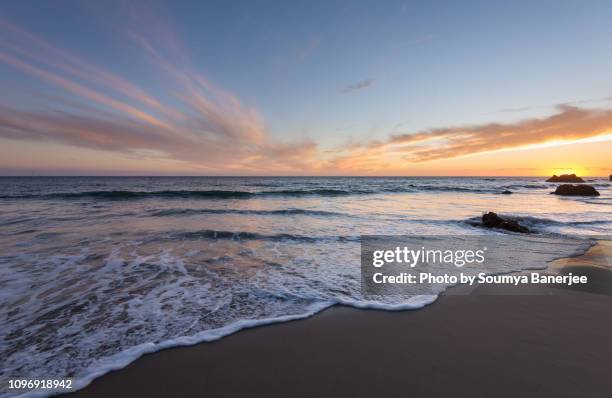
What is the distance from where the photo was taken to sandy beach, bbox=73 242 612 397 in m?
2.60

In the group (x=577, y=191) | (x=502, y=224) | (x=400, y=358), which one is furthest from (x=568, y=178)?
(x=400, y=358)

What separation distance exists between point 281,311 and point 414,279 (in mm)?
3077

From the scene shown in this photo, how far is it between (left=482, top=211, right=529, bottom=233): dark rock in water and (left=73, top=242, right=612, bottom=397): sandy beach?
7254mm

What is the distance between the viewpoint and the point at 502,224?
10.9 m

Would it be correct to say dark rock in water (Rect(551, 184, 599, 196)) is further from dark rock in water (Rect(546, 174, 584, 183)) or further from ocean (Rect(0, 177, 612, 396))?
dark rock in water (Rect(546, 174, 584, 183))

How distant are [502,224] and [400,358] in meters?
10.4

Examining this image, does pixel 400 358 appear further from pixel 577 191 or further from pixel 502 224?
pixel 577 191

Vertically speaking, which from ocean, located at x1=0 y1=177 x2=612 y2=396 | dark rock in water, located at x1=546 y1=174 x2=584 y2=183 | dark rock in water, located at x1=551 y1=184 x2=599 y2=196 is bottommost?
ocean, located at x1=0 y1=177 x2=612 y2=396

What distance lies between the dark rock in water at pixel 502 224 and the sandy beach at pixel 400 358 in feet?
23.8

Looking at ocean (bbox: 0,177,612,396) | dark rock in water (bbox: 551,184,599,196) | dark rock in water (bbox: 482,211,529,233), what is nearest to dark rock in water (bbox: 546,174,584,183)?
dark rock in water (bbox: 551,184,599,196)

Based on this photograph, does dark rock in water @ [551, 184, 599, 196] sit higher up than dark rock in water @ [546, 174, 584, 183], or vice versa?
dark rock in water @ [546, 174, 584, 183]

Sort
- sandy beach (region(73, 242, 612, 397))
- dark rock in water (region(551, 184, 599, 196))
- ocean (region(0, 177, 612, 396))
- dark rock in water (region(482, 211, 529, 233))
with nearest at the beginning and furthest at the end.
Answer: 1. sandy beach (region(73, 242, 612, 397))
2. ocean (region(0, 177, 612, 396))
3. dark rock in water (region(482, 211, 529, 233))
4. dark rock in water (region(551, 184, 599, 196))

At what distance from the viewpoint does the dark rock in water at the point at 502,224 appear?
1055 cm

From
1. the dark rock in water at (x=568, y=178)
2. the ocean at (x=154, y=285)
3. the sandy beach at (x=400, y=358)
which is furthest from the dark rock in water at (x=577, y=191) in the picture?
the dark rock in water at (x=568, y=178)
